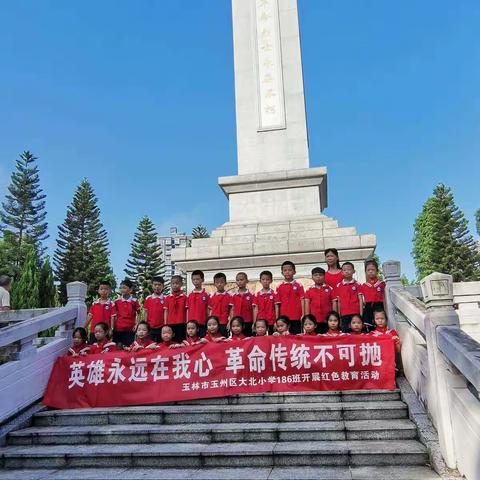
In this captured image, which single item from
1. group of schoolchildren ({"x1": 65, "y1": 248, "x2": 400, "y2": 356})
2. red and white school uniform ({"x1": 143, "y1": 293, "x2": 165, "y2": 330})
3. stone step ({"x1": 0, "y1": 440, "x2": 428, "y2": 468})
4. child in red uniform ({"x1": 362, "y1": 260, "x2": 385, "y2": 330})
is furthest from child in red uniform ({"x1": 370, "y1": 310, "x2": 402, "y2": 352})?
red and white school uniform ({"x1": 143, "y1": 293, "x2": 165, "y2": 330})

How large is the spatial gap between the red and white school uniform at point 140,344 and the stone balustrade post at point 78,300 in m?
1.24

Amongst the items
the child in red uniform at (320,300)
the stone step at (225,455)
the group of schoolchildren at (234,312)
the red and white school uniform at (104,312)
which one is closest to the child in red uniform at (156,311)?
the group of schoolchildren at (234,312)

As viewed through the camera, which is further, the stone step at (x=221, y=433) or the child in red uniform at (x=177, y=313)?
the child in red uniform at (x=177, y=313)

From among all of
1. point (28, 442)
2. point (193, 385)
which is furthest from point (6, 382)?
point (193, 385)

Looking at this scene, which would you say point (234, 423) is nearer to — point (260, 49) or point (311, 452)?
point (311, 452)

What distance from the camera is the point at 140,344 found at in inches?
241

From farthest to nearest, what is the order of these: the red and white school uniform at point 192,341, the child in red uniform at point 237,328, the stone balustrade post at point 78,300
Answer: the stone balustrade post at point 78,300 < the child in red uniform at point 237,328 < the red and white school uniform at point 192,341

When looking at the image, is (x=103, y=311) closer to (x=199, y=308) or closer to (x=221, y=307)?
(x=199, y=308)

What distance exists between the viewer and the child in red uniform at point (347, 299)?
6254mm

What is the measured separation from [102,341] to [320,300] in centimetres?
291

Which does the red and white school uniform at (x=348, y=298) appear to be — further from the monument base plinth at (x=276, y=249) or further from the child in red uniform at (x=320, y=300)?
the monument base plinth at (x=276, y=249)

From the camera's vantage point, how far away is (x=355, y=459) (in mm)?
3930

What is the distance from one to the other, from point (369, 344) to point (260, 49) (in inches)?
309

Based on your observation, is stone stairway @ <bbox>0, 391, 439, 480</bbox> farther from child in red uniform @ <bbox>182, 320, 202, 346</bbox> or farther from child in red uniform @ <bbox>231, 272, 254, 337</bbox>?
child in red uniform @ <bbox>231, 272, 254, 337</bbox>
